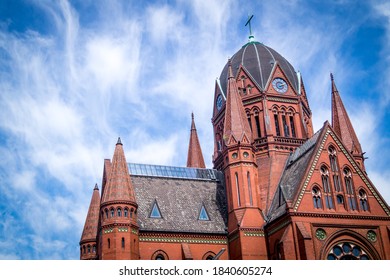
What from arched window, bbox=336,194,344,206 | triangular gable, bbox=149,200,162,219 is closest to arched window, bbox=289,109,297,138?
arched window, bbox=336,194,344,206

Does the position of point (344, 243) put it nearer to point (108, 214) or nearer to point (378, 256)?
point (378, 256)

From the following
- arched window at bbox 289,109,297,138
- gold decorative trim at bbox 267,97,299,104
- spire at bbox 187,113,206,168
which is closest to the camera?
arched window at bbox 289,109,297,138

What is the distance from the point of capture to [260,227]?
5284 cm

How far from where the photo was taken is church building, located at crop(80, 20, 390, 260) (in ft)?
162

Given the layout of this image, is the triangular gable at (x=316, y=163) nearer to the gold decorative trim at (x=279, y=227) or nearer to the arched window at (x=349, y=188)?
the arched window at (x=349, y=188)

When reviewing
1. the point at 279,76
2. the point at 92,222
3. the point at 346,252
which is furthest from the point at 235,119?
the point at 92,222

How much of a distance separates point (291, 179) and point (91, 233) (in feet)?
75.6

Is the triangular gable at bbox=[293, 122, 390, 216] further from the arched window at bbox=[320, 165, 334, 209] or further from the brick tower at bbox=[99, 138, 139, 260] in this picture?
the brick tower at bbox=[99, 138, 139, 260]

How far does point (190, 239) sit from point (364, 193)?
1736 cm

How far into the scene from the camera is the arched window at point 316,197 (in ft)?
165

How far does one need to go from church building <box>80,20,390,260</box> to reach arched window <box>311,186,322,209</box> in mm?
93

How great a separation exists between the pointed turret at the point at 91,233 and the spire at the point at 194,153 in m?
13.9

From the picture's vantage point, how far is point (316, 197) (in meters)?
50.6
